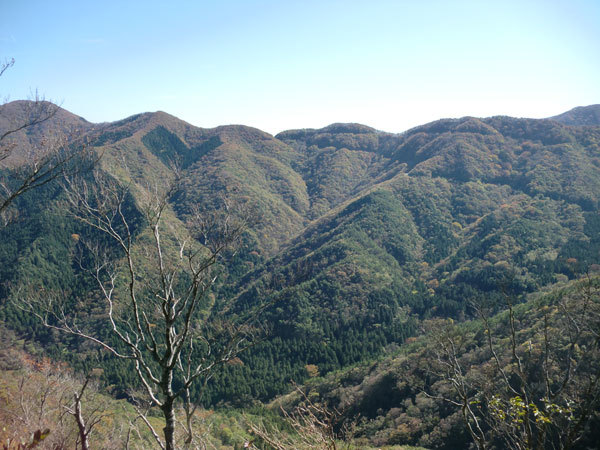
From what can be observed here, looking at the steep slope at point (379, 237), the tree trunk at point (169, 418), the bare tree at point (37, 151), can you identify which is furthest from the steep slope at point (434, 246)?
the tree trunk at point (169, 418)

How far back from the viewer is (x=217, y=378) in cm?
5759

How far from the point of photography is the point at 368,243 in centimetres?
9550

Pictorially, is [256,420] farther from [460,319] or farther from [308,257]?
[308,257]

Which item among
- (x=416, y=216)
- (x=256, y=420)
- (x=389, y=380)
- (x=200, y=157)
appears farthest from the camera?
(x=200, y=157)

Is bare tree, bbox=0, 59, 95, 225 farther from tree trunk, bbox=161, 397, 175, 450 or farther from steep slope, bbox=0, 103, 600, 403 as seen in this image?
tree trunk, bbox=161, 397, 175, 450

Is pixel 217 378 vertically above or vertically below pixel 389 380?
below

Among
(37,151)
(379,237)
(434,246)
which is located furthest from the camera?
(434,246)

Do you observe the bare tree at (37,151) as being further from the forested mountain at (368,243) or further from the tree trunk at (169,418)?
the tree trunk at (169,418)

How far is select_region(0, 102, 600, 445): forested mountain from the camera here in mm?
63625

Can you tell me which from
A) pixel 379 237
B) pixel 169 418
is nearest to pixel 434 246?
pixel 379 237

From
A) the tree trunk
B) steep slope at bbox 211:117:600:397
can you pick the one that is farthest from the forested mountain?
the tree trunk

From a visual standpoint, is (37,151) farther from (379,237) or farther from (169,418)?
(379,237)

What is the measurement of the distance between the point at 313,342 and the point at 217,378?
1950 centimetres

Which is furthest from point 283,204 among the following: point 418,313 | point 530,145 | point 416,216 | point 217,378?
point 530,145
